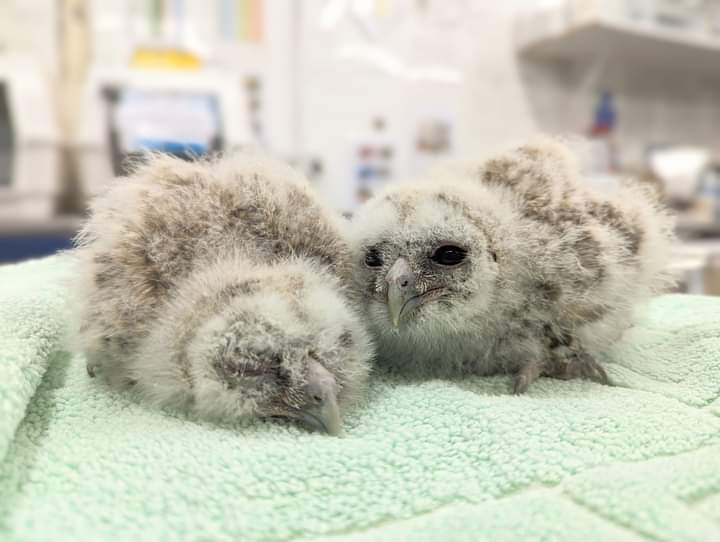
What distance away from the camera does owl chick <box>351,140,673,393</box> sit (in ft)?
2.15

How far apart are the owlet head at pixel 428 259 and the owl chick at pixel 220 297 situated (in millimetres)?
71

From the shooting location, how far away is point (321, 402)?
19.3 inches

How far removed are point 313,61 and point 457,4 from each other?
2.14 ft

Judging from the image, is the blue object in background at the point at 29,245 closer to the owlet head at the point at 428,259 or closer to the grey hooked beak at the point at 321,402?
the owlet head at the point at 428,259

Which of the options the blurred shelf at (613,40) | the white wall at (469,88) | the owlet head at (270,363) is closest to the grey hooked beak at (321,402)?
the owlet head at (270,363)

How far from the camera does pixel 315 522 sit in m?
0.39

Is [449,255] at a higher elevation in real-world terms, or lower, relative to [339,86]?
lower

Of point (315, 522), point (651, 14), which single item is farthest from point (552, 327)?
point (651, 14)

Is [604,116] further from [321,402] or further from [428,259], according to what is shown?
[321,402]

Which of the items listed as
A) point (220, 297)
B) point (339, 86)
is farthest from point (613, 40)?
point (220, 297)

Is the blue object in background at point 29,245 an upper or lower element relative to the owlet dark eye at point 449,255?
lower

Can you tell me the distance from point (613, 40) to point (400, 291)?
88.6 inches

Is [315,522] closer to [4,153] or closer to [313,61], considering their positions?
[4,153]

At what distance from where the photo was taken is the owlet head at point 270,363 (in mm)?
481
